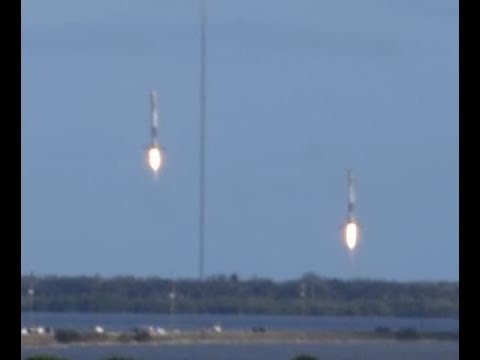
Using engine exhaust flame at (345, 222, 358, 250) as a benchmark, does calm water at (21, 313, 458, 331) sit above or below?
below

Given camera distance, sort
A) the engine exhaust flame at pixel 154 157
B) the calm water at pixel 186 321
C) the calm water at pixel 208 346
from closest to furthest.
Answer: the engine exhaust flame at pixel 154 157
the calm water at pixel 208 346
the calm water at pixel 186 321

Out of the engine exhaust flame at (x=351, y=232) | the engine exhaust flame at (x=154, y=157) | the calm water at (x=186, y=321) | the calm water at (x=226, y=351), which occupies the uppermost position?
the engine exhaust flame at (x=154, y=157)

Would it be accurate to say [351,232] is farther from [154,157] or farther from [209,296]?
[209,296]

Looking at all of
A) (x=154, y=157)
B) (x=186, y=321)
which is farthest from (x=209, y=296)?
(x=154, y=157)

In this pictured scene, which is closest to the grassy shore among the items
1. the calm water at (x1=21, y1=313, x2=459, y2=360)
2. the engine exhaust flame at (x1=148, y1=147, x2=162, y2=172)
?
the calm water at (x1=21, y1=313, x2=459, y2=360)

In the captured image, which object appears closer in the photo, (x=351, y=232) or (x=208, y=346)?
(x=351, y=232)

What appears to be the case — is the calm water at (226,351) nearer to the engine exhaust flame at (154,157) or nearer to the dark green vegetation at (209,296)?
the dark green vegetation at (209,296)

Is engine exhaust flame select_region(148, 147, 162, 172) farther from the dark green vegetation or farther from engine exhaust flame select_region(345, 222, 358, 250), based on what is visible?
the dark green vegetation

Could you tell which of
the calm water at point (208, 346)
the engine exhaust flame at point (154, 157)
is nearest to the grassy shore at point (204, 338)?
the calm water at point (208, 346)

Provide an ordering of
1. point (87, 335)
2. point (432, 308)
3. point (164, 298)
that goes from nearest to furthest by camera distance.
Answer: point (432, 308) → point (164, 298) → point (87, 335)
